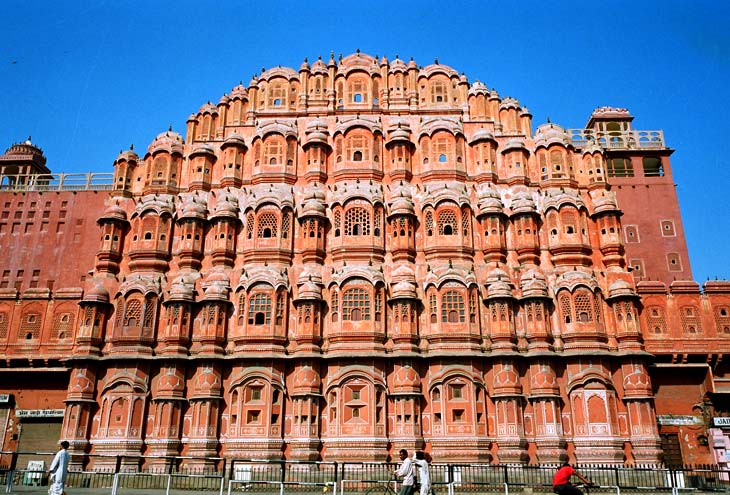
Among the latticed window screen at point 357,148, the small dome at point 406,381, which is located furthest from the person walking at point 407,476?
the latticed window screen at point 357,148

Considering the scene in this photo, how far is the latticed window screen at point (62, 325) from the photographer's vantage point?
33.6 m

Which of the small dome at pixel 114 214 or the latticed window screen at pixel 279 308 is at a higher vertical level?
the small dome at pixel 114 214

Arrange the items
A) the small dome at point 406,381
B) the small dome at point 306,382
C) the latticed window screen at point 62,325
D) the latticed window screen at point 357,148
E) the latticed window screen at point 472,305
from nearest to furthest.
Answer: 1. the small dome at point 406,381
2. the small dome at point 306,382
3. the latticed window screen at point 472,305
4. the latticed window screen at point 62,325
5. the latticed window screen at point 357,148

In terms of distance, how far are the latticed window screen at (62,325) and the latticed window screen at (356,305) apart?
14.8 m

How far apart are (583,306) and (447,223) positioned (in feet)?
26.4

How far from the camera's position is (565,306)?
31984 millimetres

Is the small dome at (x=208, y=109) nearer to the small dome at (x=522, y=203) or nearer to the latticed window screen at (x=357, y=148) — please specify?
the latticed window screen at (x=357, y=148)

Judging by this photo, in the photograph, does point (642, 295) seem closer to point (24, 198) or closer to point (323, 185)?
point (323, 185)

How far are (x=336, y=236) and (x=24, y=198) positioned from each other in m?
22.3

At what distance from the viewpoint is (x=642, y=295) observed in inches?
1312

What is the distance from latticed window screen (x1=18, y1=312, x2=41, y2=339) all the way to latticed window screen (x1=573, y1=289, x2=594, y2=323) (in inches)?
1109

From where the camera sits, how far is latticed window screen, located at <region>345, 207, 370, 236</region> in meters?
33.3

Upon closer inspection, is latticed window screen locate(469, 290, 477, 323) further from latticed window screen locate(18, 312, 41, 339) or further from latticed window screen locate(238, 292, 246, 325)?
→ latticed window screen locate(18, 312, 41, 339)

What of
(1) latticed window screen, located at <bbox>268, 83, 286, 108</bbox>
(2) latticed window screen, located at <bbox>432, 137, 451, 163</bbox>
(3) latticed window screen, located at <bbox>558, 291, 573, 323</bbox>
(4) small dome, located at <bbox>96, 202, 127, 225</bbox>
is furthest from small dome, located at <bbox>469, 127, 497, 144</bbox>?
(4) small dome, located at <bbox>96, 202, 127, 225</bbox>
